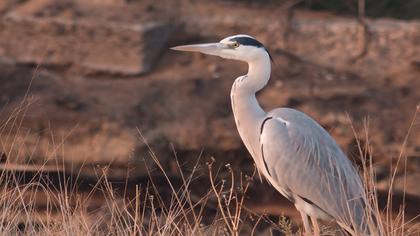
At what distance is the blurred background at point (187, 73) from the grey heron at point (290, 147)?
4202mm

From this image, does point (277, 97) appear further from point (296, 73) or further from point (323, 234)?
point (323, 234)

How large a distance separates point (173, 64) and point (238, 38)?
5.64m

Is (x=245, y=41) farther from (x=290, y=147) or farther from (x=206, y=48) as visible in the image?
(x=290, y=147)

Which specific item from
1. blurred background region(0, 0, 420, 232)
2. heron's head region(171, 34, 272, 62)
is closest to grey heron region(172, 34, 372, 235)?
heron's head region(171, 34, 272, 62)

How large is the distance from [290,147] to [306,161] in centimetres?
10

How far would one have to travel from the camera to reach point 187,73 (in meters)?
10.9

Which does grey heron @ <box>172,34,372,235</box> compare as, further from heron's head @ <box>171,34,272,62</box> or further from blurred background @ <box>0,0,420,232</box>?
blurred background @ <box>0,0,420,232</box>

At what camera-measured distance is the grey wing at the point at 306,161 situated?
541cm

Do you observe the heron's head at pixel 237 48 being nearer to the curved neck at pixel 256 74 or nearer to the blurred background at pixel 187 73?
the curved neck at pixel 256 74

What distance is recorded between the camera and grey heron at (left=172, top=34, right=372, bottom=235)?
541 cm

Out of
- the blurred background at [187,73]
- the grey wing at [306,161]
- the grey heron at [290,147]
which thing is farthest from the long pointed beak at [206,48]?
the blurred background at [187,73]

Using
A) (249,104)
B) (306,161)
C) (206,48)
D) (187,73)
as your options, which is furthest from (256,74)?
(187,73)

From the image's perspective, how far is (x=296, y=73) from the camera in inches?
434

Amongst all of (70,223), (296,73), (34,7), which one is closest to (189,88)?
(296,73)
